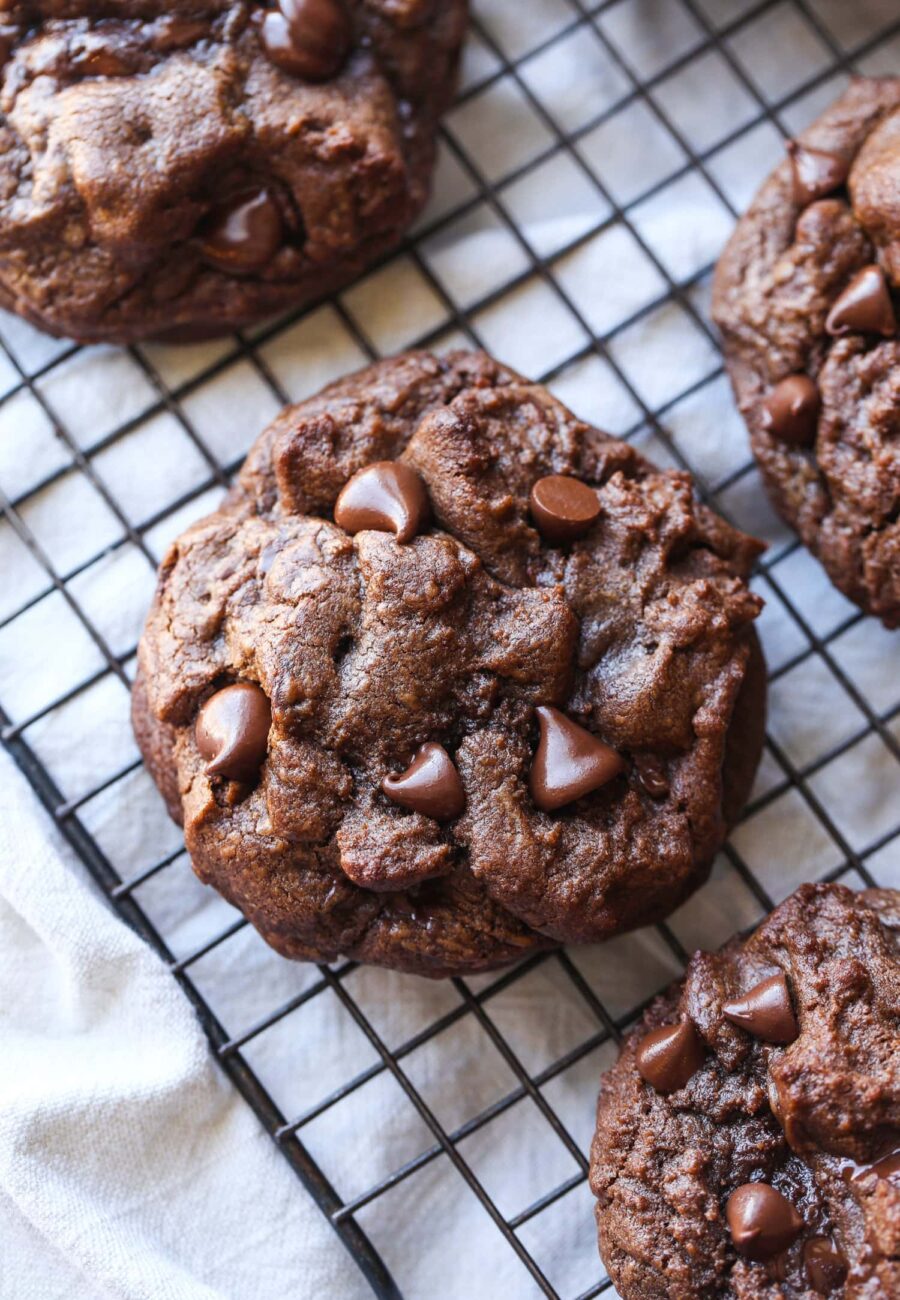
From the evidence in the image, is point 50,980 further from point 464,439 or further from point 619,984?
point 464,439

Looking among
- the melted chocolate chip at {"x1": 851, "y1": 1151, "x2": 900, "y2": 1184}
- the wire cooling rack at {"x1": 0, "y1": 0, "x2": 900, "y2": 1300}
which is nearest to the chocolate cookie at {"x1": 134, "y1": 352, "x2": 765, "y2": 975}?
the wire cooling rack at {"x1": 0, "y1": 0, "x2": 900, "y2": 1300}

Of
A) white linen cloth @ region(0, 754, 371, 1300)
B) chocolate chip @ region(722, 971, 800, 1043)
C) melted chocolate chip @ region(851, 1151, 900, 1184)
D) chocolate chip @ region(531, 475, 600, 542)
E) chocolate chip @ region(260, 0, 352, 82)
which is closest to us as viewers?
melted chocolate chip @ region(851, 1151, 900, 1184)

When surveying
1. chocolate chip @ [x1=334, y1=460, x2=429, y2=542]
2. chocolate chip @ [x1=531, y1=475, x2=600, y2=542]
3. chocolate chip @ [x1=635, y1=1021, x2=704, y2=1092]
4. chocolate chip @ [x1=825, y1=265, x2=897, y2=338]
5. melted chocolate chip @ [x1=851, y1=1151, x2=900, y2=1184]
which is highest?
chocolate chip @ [x1=334, y1=460, x2=429, y2=542]

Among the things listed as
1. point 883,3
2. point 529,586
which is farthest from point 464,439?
point 883,3

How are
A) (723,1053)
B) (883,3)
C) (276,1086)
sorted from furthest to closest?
(883,3) < (276,1086) < (723,1053)

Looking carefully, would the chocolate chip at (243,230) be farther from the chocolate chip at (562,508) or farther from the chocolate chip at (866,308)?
the chocolate chip at (866,308)

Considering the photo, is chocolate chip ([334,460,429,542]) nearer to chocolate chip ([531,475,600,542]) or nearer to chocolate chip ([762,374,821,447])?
chocolate chip ([531,475,600,542])

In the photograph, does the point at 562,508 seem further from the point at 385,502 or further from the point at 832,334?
the point at 832,334
